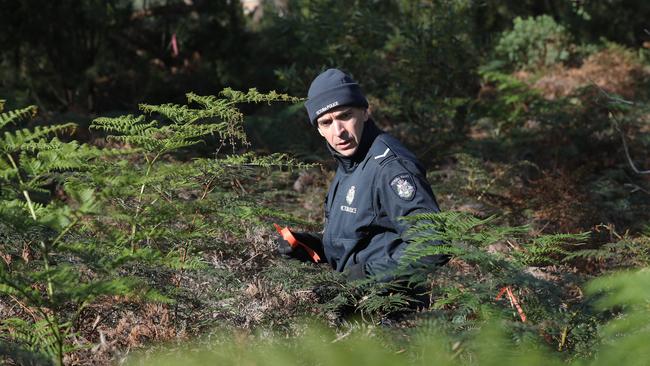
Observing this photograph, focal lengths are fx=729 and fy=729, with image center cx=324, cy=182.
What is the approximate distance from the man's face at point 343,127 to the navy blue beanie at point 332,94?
41mm

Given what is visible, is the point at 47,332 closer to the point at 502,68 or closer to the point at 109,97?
the point at 109,97

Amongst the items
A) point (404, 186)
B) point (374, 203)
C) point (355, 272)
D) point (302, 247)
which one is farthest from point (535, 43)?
point (355, 272)

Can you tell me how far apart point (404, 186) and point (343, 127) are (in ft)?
2.03

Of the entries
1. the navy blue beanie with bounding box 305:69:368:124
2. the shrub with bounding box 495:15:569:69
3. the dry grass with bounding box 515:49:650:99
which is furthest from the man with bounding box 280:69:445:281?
the shrub with bounding box 495:15:569:69

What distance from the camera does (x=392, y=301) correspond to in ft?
9.50

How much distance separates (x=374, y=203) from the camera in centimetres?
367

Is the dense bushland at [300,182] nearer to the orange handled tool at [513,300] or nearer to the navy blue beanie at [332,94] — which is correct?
the orange handled tool at [513,300]

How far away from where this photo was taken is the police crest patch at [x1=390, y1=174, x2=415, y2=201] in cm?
344

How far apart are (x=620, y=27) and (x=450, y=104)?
6.01 m

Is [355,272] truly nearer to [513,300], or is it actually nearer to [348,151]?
[348,151]

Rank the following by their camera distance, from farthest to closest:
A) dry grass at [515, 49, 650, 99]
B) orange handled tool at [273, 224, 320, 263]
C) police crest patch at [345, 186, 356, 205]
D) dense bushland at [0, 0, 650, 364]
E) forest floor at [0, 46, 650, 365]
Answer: dry grass at [515, 49, 650, 99]
orange handled tool at [273, 224, 320, 263]
police crest patch at [345, 186, 356, 205]
forest floor at [0, 46, 650, 365]
dense bushland at [0, 0, 650, 364]

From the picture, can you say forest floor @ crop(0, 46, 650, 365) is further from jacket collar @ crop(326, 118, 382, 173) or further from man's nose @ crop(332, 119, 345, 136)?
man's nose @ crop(332, 119, 345, 136)

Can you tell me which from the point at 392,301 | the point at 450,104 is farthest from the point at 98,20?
the point at 392,301

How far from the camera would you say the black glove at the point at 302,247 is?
3.97 m
